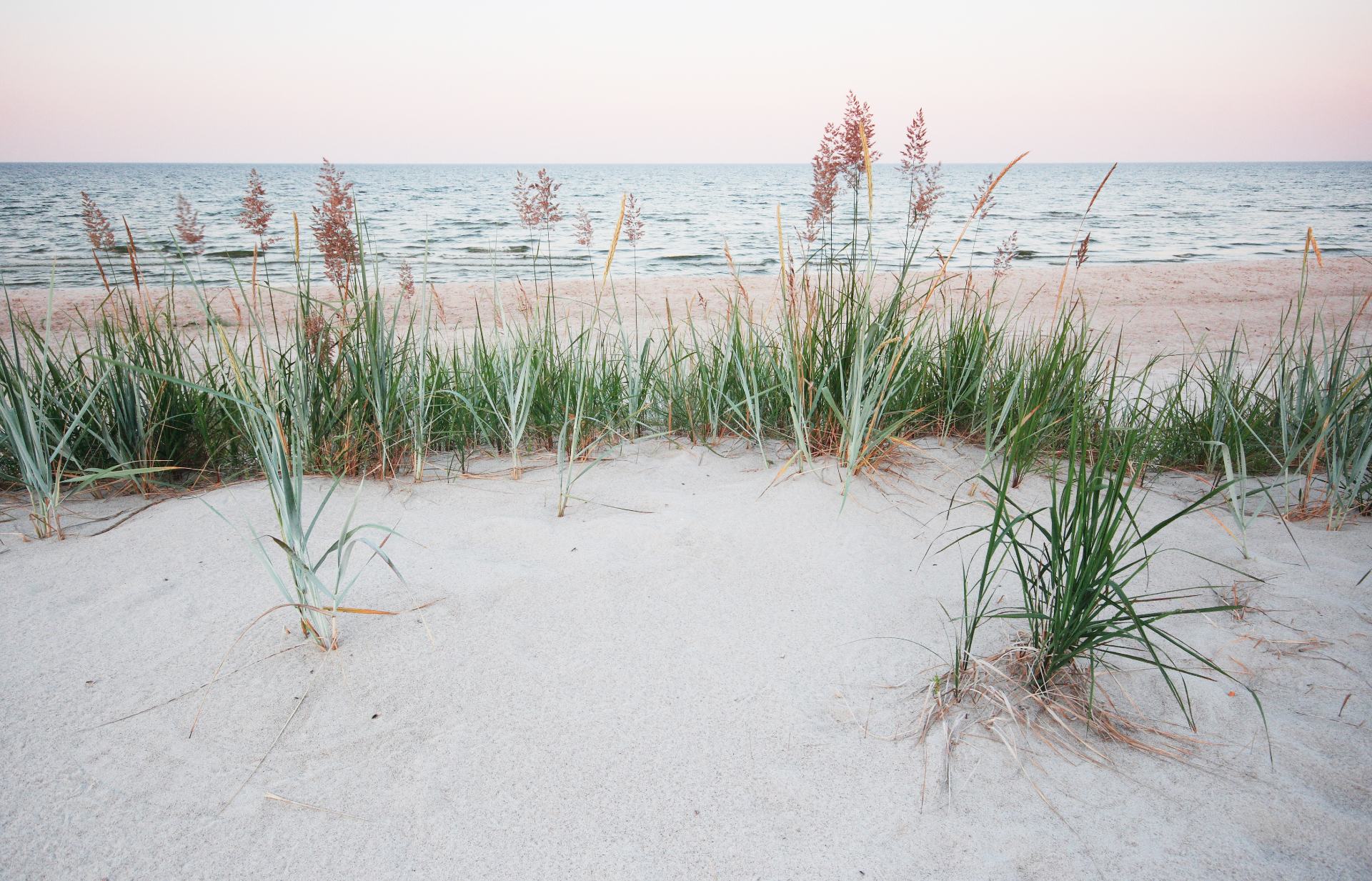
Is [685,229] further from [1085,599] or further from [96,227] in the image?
[1085,599]

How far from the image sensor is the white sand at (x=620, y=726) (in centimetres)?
117

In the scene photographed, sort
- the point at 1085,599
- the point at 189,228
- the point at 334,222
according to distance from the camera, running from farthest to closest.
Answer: the point at 334,222 → the point at 189,228 → the point at 1085,599

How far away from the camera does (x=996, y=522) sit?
1.33 m

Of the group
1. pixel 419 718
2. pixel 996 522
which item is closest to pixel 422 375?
pixel 419 718

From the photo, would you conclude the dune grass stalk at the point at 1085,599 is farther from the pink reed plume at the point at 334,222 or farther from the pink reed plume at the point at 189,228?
the pink reed plume at the point at 189,228

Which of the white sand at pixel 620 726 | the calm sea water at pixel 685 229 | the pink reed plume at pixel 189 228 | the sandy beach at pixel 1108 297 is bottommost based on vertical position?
the white sand at pixel 620 726

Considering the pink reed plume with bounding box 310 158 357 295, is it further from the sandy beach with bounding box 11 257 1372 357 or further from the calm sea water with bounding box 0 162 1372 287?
the sandy beach with bounding box 11 257 1372 357

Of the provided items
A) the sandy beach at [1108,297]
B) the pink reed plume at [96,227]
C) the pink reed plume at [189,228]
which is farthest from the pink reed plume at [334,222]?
the sandy beach at [1108,297]

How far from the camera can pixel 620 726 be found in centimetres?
144

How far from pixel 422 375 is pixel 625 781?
5.59 feet

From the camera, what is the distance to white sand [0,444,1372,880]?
1167 mm

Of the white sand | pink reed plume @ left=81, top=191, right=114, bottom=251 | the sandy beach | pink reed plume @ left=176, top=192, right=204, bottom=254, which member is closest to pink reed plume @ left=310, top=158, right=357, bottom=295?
pink reed plume @ left=176, top=192, right=204, bottom=254

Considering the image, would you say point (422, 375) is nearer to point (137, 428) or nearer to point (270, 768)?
point (137, 428)

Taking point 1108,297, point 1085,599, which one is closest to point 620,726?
point 1085,599
